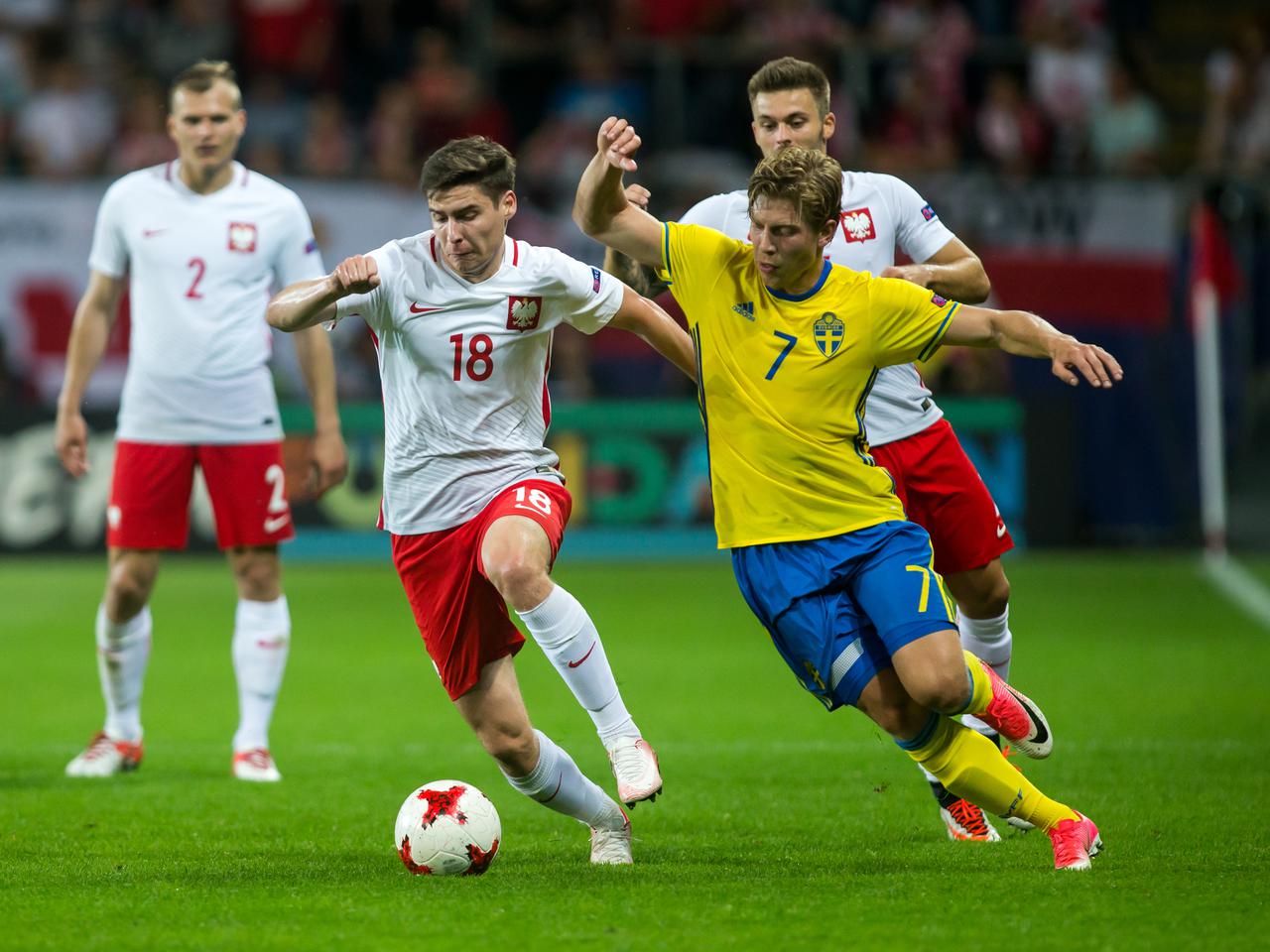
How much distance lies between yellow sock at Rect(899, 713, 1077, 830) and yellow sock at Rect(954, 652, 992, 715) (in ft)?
0.29

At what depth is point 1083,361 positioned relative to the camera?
204 inches

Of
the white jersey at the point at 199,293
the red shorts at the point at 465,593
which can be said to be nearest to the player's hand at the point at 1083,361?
the red shorts at the point at 465,593

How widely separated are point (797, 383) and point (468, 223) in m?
1.13

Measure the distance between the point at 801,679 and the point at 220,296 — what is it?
3412 millimetres

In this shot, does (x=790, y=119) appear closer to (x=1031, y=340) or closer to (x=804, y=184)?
(x=804, y=184)

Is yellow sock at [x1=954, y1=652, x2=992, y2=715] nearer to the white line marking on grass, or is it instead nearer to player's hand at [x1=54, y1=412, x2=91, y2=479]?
player's hand at [x1=54, y1=412, x2=91, y2=479]

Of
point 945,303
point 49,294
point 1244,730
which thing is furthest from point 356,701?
point 49,294

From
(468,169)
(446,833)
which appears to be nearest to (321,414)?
(468,169)

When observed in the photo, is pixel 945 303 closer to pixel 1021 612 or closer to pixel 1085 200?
pixel 1021 612

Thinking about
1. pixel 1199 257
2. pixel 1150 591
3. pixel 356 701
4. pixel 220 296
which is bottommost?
pixel 1150 591

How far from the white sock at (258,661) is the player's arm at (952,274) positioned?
10.7ft

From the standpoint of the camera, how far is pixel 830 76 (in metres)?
17.8

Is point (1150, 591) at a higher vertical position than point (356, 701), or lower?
lower

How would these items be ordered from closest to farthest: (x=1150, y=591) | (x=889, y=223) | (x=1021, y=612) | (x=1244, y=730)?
(x=889, y=223), (x=1244, y=730), (x=1021, y=612), (x=1150, y=591)
